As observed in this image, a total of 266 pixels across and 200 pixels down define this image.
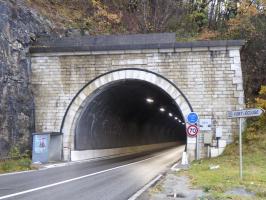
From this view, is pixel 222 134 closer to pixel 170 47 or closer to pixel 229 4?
pixel 170 47

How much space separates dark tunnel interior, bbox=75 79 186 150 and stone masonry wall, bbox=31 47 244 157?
45.4 inches

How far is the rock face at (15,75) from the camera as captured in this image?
68.2 feet

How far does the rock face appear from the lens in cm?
2078

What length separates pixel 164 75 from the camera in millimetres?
23234

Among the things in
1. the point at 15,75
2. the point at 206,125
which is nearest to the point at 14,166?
the point at 15,75

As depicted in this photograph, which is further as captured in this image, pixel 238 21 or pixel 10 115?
pixel 238 21

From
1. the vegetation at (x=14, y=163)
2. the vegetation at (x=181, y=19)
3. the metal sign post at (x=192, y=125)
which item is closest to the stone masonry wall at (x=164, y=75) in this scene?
the vegetation at (x=181, y=19)

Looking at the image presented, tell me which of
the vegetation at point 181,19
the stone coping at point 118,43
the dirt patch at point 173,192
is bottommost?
the dirt patch at point 173,192

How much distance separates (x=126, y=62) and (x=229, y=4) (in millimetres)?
15120

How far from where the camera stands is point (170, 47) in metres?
23.1

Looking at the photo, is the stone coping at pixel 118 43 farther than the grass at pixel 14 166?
Yes

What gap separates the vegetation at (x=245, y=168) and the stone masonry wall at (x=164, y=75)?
1053 mm

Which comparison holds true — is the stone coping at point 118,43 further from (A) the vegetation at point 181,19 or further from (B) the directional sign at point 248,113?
(B) the directional sign at point 248,113

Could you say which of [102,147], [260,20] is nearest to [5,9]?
[102,147]
